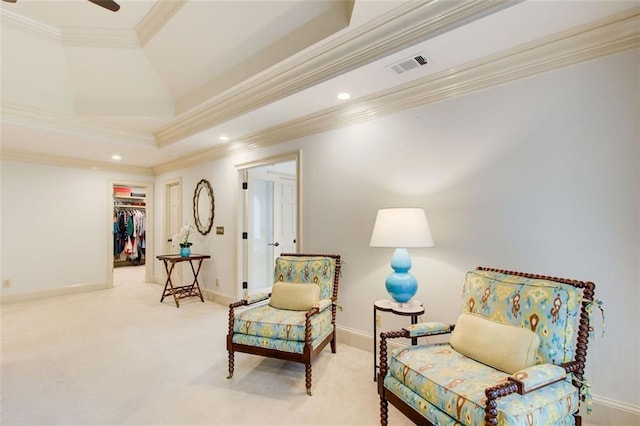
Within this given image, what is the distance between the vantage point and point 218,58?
316cm

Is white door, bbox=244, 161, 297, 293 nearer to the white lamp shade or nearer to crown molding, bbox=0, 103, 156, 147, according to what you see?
crown molding, bbox=0, 103, 156, 147

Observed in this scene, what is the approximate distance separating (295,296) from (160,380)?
4.10 feet

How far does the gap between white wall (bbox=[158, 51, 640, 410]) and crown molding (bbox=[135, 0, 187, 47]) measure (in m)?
1.90

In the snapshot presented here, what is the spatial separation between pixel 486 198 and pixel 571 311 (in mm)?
989

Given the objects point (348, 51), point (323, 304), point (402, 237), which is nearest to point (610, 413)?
point (402, 237)

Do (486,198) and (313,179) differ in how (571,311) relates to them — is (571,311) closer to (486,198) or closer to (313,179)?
(486,198)

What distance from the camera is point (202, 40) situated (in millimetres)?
3039

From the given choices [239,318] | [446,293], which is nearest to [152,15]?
[239,318]

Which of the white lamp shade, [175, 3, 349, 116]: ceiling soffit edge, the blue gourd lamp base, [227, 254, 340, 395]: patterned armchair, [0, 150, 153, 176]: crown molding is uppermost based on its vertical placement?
[175, 3, 349, 116]: ceiling soffit edge

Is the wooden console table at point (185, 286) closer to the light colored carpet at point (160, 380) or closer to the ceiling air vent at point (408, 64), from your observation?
the light colored carpet at point (160, 380)

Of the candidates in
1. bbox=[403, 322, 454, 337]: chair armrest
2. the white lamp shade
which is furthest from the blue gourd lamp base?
bbox=[403, 322, 454, 337]: chair armrest

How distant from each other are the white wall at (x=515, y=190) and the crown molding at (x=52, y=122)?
3.29 m

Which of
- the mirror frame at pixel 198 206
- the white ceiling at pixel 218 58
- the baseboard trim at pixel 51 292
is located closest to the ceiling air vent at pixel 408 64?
the white ceiling at pixel 218 58

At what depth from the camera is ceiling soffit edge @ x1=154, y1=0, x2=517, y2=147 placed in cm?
188
